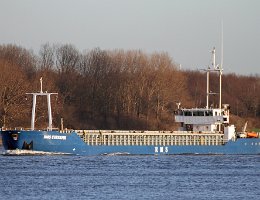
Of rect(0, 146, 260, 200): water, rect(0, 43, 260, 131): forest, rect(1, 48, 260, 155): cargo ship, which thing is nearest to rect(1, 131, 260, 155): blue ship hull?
rect(1, 48, 260, 155): cargo ship

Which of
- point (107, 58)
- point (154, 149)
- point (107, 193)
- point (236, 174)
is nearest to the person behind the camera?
point (107, 193)

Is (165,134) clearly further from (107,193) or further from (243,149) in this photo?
(107,193)

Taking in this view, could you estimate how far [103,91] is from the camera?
6112 inches

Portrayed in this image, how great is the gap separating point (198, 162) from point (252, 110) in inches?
2926

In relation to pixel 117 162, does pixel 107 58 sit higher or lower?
higher

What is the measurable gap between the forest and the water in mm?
38342

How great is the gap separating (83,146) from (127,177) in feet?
82.8

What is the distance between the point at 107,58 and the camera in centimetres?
16250

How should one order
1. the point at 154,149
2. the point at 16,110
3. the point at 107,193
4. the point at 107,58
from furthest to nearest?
the point at 107,58 < the point at 16,110 < the point at 154,149 < the point at 107,193

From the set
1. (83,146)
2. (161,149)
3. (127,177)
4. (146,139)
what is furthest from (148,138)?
(127,177)

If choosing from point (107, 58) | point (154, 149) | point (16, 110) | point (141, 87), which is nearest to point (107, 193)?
point (154, 149)

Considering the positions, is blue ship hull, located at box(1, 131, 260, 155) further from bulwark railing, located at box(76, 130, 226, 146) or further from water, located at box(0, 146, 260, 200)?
water, located at box(0, 146, 260, 200)

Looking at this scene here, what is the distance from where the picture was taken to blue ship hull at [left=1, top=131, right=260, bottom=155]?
97.4 metres

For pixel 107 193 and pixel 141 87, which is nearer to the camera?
pixel 107 193
